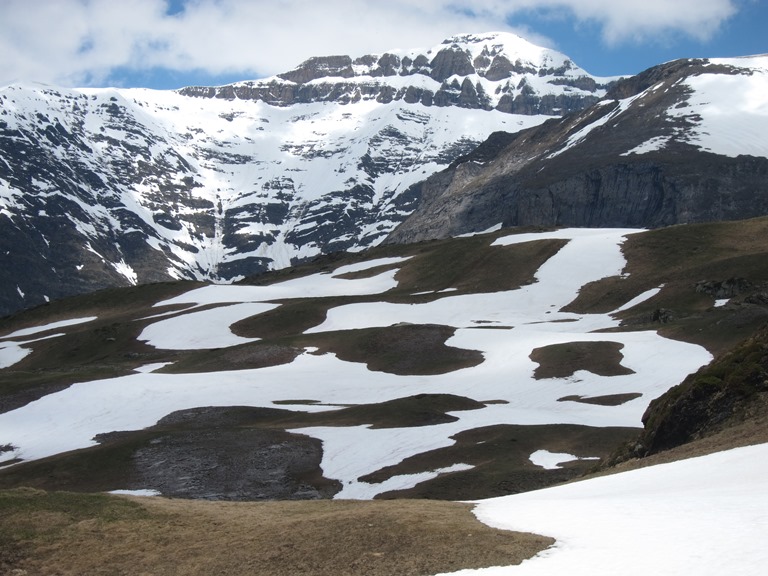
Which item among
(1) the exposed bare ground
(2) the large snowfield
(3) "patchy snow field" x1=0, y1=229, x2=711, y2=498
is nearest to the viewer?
(2) the large snowfield

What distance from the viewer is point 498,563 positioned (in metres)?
18.8

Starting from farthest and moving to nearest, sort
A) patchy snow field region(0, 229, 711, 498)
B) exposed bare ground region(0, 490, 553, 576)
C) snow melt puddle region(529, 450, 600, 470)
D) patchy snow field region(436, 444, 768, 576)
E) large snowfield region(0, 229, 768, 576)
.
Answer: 1. patchy snow field region(0, 229, 711, 498)
2. snow melt puddle region(529, 450, 600, 470)
3. exposed bare ground region(0, 490, 553, 576)
4. large snowfield region(0, 229, 768, 576)
5. patchy snow field region(436, 444, 768, 576)

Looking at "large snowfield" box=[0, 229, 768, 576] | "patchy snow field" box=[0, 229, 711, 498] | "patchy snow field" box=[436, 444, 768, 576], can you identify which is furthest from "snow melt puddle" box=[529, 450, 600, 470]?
"patchy snow field" box=[436, 444, 768, 576]

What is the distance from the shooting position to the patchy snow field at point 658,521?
16.7 metres

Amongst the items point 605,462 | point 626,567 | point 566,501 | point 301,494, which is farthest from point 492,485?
point 626,567

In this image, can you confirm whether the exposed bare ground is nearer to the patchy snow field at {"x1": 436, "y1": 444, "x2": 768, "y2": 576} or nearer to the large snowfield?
the patchy snow field at {"x1": 436, "y1": 444, "x2": 768, "y2": 576}

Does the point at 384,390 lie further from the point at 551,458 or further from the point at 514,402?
the point at 551,458

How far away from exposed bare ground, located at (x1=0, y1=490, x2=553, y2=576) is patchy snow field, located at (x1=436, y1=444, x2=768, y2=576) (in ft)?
3.46

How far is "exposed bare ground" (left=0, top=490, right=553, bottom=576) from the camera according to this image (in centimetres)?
2006

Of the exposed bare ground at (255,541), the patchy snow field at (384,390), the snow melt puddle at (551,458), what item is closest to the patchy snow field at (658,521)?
the exposed bare ground at (255,541)

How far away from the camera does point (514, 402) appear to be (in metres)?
65.5

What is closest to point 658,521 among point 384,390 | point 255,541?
point 255,541

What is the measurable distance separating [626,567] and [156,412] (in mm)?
55172

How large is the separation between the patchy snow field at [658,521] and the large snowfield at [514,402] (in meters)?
0.05
